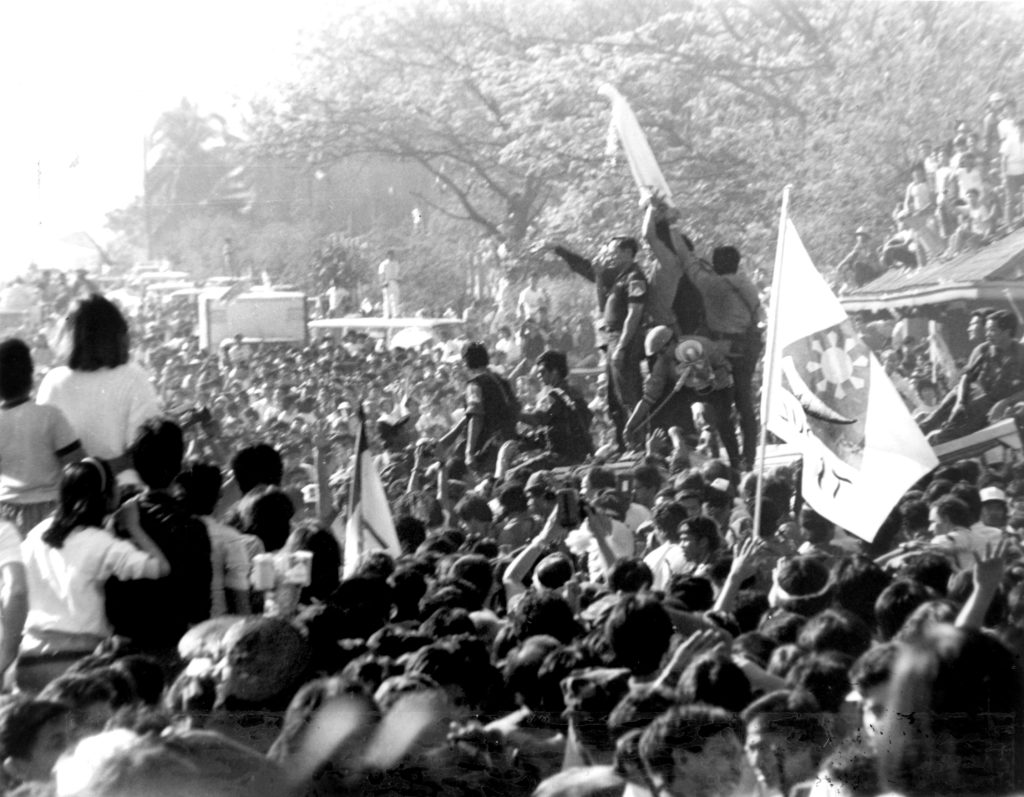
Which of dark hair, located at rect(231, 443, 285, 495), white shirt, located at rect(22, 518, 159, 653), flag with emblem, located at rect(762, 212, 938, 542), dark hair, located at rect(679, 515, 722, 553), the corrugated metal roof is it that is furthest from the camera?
the corrugated metal roof

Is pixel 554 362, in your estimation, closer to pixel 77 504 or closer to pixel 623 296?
pixel 623 296

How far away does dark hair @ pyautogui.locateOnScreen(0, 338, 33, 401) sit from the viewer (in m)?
6.09

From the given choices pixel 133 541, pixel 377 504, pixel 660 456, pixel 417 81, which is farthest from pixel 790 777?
pixel 417 81

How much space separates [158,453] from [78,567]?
48cm

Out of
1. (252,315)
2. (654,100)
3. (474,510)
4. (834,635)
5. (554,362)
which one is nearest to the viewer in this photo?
(834,635)

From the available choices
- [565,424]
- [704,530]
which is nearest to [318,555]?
[704,530]

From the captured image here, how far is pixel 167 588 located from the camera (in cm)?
541

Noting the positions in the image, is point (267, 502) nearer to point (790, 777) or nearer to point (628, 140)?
point (790, 777)

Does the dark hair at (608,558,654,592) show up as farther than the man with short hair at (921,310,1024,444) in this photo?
No

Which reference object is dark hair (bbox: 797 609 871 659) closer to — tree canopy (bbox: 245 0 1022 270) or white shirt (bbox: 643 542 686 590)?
white shirt (bbox: 643 542 686 590)

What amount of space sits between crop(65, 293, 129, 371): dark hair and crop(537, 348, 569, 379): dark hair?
19.7ft

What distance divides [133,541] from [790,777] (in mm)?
2411

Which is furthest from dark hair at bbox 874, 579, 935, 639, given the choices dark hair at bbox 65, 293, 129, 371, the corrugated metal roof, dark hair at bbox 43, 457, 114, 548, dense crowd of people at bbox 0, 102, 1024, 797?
the corrugated metal roof

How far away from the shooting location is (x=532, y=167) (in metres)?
13.2
